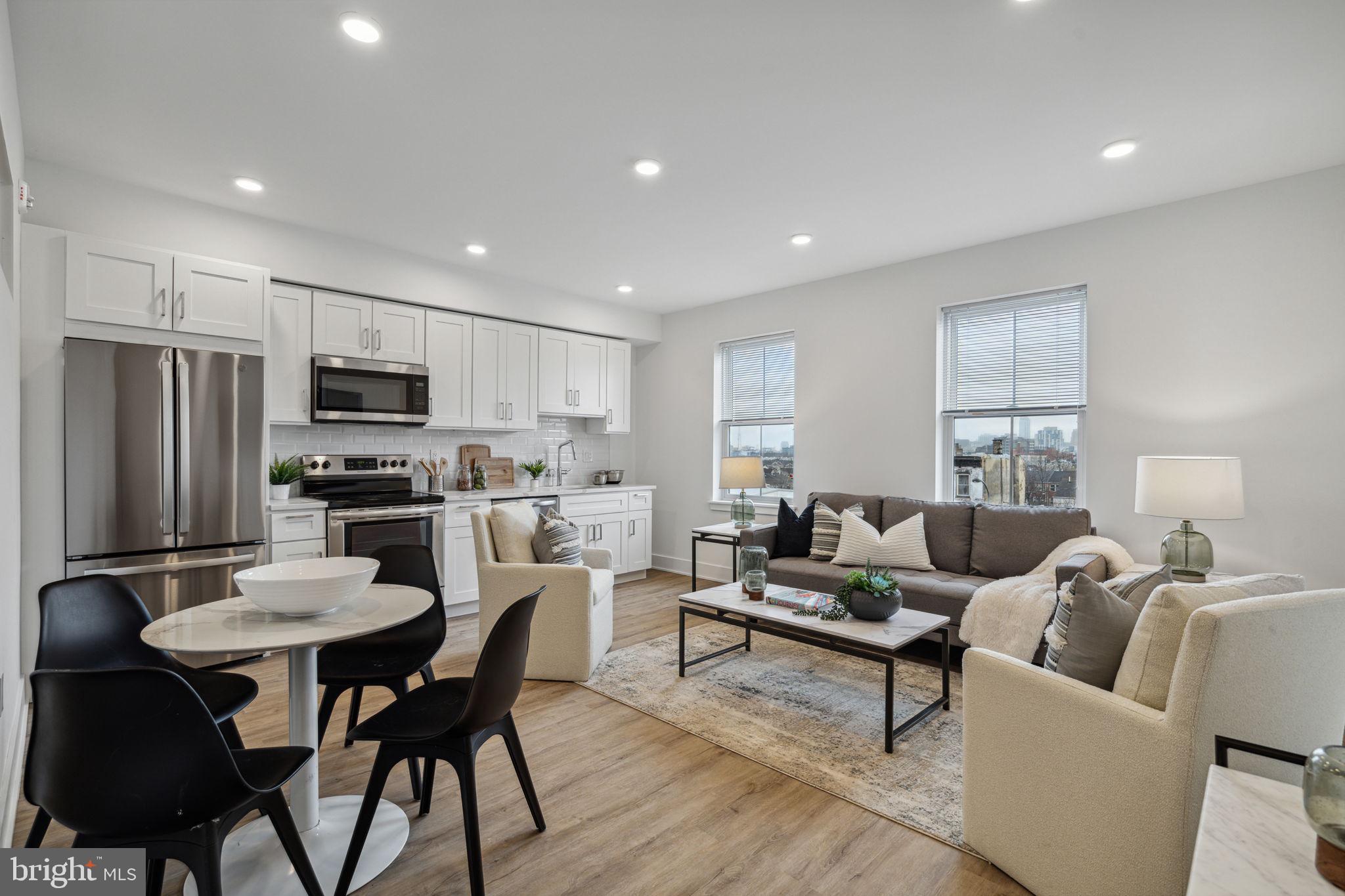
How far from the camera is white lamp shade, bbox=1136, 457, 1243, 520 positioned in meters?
2.89

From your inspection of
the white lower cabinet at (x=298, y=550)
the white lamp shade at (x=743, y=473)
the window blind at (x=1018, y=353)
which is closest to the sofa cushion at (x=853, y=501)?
the white lamp shade at (x=743, y=473)

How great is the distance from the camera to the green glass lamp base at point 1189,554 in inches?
121

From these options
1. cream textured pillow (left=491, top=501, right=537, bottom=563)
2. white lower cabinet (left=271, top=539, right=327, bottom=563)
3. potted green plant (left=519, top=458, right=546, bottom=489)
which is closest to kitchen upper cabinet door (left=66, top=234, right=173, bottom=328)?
white lower cabinet (left=271, top=539, right=327, bottom=563)

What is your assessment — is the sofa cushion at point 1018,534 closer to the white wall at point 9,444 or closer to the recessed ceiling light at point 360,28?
the recessed ceiling light at point 360,28

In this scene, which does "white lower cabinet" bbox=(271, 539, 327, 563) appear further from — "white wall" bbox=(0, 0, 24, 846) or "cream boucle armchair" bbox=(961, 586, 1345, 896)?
"cream boucle armchair" bbox=(961, 586, 1345, 896)

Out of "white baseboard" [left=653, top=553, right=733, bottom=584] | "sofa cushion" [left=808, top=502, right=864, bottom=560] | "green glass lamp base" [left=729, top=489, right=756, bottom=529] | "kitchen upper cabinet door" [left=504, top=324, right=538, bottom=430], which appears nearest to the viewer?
"sofa cushion" [left=808, top=502, right=864, bottom=560]

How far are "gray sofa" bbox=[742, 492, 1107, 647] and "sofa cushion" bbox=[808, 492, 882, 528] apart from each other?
1cm

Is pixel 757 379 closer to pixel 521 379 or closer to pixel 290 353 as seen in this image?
pixel 521 379

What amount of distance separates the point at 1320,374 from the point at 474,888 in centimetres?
436

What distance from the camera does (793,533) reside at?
4633 millimetres

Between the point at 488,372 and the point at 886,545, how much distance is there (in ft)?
11.0

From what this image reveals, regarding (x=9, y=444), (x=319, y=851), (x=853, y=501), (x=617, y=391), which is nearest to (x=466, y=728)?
(x=319, y=851)

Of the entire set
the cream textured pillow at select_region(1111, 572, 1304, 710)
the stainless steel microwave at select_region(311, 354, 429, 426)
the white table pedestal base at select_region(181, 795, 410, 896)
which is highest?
the stainless steel microwave at select_region(311, 354, 429, 426)

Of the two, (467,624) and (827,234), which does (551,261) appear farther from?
(467,624)
